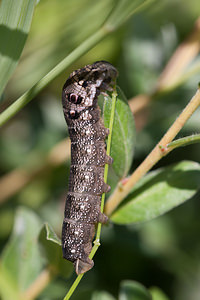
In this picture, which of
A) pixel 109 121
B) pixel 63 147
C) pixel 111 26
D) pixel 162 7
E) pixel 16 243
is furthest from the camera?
pixel 162 7

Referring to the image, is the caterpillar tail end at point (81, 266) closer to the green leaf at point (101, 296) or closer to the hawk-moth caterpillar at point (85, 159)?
the hawk-moth caterpillar at point (85, 159)

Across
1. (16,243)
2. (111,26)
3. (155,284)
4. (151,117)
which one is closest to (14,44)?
(111,26)

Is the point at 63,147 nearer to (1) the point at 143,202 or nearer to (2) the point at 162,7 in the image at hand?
(1) the point at 143,202

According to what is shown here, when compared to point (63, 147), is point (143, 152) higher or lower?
lower

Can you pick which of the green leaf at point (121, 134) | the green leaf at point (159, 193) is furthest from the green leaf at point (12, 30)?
the green leaf at point (159, 193)

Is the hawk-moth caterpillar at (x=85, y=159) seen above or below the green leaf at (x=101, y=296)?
above

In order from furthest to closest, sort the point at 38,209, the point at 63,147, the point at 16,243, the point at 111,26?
the point at 38,209, the point at 63,147, the point at 16,243, the point at 111,26

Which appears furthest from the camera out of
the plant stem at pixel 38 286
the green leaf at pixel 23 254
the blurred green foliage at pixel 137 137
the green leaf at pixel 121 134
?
the blurred green foliage at pixel 137 137
